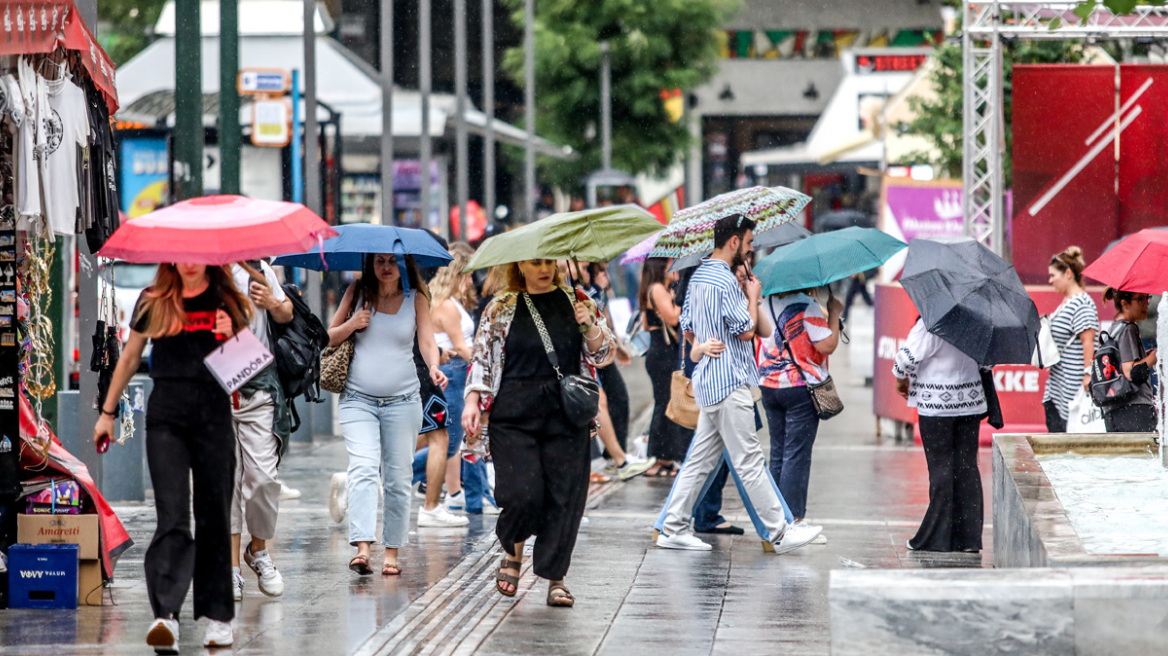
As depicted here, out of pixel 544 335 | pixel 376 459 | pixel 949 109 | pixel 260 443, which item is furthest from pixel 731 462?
pixel 949 109

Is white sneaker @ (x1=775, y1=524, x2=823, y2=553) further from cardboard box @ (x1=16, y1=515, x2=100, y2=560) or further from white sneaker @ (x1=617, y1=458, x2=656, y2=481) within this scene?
cardboard box @ (x1=16, y1=515, x2=100, y2=560)

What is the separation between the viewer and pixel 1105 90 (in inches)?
645

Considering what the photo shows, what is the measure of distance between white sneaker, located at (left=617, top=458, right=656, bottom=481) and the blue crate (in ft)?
17.7

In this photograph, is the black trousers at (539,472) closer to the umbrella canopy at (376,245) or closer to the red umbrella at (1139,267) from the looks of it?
the umbrella canopy at (376,245)

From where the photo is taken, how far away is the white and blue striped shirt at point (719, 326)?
27.2 ft

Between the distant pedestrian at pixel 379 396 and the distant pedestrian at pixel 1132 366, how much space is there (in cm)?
428

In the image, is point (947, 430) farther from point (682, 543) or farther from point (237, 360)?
point (237, 360)

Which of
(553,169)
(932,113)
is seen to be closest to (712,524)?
(932,113)

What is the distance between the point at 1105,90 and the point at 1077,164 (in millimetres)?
808

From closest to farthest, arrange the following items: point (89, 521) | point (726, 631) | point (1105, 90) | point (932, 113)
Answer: point (726, 631), point (89, 521), point (1105, 90), point (932, 113)

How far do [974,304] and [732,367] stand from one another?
1363 mm

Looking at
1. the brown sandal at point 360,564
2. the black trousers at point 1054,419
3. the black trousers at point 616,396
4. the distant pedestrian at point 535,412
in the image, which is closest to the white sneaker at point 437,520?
the brown sandal at point 360,564

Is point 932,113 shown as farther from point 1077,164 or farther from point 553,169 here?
point 553,169

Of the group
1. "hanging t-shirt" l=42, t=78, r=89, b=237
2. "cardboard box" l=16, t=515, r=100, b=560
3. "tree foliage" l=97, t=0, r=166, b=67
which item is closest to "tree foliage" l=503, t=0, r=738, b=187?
"tree foliage" l=97, t=0, r=166, b=67
